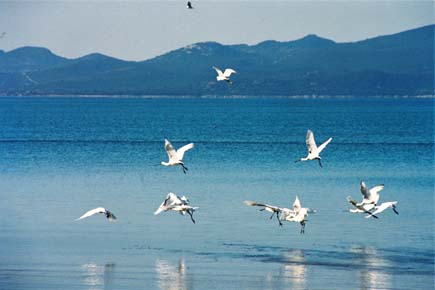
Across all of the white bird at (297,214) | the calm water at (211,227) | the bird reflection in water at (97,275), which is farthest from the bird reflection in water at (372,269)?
the bird reflection in water at (97,275)

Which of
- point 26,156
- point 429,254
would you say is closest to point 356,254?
point 429,254

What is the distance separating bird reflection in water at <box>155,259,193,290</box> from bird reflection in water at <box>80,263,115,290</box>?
46.2 inches

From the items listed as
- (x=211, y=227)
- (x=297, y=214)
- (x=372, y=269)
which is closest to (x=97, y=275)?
(x=297, y=214)

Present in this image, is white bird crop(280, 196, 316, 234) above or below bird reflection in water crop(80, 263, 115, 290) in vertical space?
above

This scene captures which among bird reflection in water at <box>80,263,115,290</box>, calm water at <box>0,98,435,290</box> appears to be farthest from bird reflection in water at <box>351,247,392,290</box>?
bird reflection in water at <box>80,263,115,290</box>

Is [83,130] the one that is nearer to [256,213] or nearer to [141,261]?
[256,213]

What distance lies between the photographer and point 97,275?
2828 cm

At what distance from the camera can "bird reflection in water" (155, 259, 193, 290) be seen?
27.2 m

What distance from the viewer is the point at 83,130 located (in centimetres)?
10731

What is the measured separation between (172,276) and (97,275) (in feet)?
5.91

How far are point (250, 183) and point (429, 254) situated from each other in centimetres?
1857

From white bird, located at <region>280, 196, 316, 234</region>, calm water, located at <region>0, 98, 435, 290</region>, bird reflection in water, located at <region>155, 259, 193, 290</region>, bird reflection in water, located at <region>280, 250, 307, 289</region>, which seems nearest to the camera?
bird reflection in water, located at <region>155, 259, 193, 290</region>

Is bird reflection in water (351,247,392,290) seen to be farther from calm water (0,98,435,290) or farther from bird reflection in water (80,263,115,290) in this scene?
bird reflection in water (80,263,115,290)

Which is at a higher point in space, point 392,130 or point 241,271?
point 392,130
